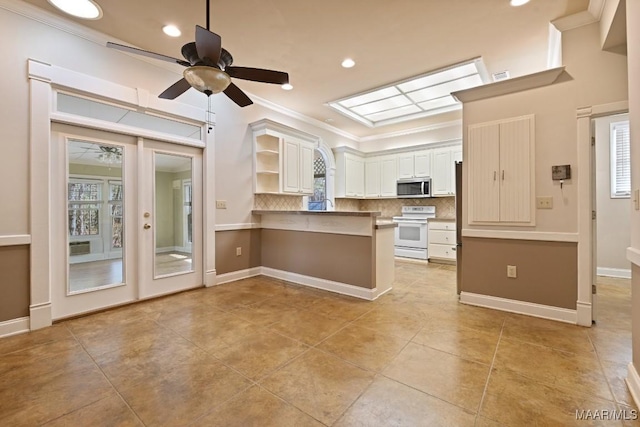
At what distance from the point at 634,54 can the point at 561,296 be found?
2106mm

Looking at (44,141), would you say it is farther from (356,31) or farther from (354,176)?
(354,176)

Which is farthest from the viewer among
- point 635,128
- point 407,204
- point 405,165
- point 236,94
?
point 407,204

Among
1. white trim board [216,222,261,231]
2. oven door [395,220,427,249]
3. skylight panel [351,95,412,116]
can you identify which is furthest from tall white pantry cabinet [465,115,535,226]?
white trim board [216,222,261,231]

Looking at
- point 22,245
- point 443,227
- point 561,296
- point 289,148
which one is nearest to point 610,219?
point 443,227

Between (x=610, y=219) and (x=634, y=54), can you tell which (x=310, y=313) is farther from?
(x=610, y=219)

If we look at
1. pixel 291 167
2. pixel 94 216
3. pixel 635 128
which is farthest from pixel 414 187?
pixel 94 216

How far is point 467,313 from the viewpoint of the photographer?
299 centimetres

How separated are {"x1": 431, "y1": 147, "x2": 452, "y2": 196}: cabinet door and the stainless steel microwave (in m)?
0.12

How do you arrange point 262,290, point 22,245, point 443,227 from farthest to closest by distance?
point 443,227, point 262,290, point 22,245

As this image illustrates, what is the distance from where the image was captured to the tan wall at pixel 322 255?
3.51 meters

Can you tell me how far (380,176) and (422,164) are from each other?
1012 millimetres

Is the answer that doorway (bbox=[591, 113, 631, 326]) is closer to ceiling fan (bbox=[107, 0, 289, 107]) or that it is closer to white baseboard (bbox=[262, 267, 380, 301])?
white baseboard (bbox=[262, 267, 380, 301])

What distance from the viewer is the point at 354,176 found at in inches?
265

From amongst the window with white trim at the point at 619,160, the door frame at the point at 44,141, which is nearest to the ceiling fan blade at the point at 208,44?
the door frame at the point at 44,141
